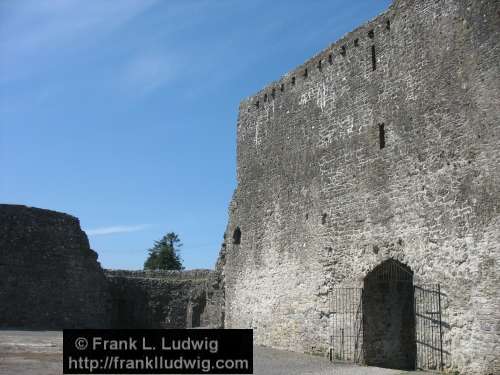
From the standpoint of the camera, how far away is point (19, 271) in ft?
70.5

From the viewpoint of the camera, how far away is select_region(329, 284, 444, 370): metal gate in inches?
429

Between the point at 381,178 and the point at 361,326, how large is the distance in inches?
129

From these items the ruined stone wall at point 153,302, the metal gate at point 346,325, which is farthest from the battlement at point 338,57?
the ruined stone wall at point 153,302

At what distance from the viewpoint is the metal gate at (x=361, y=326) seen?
10.9 m

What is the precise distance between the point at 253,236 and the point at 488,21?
31.7 ft

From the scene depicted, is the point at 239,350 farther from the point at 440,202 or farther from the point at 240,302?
the point at 240,302

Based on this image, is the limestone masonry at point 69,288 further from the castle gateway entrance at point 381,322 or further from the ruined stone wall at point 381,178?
the castle gateway entrance at point 381,322

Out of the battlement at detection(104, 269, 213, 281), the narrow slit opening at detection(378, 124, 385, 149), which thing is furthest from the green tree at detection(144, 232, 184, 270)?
the narrow slit opening at detection(378, 124, 385, 149)

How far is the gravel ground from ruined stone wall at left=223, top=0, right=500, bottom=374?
1.04 m

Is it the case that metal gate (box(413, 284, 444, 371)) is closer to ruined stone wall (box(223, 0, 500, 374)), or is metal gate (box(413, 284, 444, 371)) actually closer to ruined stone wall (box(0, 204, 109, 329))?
ruined stone wall (box(223, 0, 500, 374))

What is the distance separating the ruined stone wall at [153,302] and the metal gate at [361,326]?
39.9 feet

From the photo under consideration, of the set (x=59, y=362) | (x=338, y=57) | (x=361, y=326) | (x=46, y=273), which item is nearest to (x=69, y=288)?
(x=46, y=273)

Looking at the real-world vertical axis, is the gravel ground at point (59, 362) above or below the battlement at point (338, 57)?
below

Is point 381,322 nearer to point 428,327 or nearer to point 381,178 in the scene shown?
point 428,327
